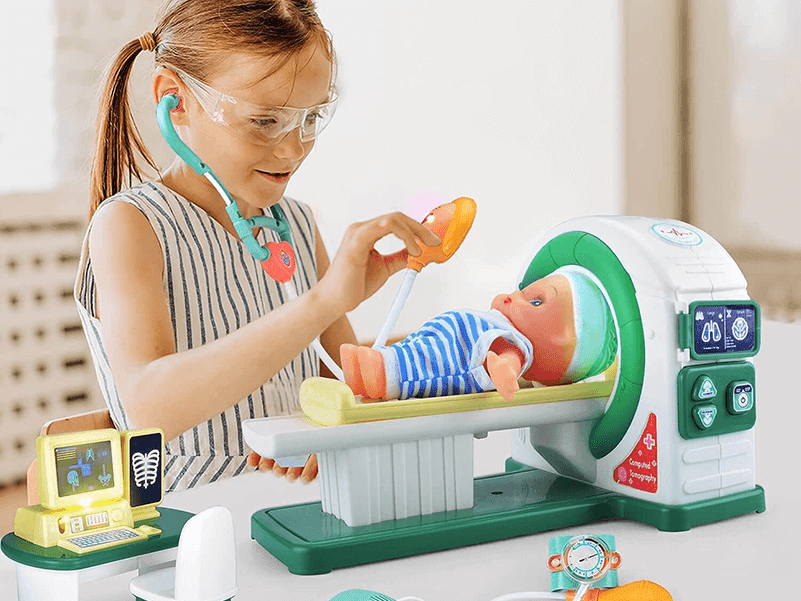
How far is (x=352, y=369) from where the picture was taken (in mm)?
671

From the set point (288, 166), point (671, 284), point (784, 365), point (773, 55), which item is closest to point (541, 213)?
point (773, 55)

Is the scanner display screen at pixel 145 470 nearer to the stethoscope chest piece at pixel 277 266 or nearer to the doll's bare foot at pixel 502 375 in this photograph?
the doll's bare foot at pixel 502 375

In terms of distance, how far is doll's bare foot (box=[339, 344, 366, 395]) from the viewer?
2.18 feet

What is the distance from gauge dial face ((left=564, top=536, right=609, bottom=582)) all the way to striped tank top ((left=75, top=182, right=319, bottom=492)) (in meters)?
0.61

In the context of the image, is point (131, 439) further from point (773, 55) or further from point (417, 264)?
point (773, 55)

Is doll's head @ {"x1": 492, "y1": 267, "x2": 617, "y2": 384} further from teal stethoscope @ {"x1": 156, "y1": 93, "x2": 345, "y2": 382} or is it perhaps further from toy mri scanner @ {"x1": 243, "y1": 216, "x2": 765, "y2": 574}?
teal stethoscope @ {"x1": 156, "y1": 93, "x2": 345, "y2": 382}

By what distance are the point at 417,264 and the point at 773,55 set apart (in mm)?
2676

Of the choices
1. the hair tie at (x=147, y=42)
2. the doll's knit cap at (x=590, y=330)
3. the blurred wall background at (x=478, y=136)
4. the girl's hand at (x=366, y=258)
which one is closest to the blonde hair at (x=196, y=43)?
the hair tie at (x=147, y=42)

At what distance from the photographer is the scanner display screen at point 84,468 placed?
19.7 inches

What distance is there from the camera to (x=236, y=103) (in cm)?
93

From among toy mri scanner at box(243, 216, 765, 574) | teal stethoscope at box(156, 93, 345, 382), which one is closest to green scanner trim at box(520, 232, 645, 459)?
toy mri scanner at box(243, 216, 765, 574)

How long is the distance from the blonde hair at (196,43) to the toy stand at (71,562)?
591 millimetres

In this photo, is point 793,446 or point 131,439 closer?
point 131,439

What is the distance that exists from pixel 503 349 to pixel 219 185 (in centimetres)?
33
